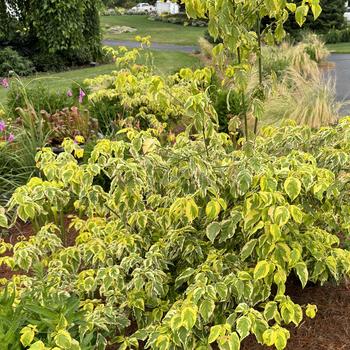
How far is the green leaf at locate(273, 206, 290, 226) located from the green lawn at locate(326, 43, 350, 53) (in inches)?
810

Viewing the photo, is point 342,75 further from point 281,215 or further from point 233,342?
point 233,342

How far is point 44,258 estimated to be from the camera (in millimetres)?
3041

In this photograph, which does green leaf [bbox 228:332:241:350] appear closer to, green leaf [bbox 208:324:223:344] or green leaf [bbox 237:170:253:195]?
green leaf [bbox 208:324:223:344]

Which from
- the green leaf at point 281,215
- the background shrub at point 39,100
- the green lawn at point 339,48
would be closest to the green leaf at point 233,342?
the green leaf at point 281,215

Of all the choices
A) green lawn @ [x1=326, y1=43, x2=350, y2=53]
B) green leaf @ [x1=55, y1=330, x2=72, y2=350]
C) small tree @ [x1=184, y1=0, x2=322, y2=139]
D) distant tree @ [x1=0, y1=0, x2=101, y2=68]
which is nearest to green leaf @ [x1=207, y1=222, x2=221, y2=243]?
small tree @ [x1=184, y1=0, x2=322, y2=139]

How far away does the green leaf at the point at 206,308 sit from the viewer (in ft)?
7.14

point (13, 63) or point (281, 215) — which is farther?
point (13, 63)

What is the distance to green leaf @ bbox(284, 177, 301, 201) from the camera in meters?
2.29

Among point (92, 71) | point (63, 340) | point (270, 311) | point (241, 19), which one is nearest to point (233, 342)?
point (270, 311)

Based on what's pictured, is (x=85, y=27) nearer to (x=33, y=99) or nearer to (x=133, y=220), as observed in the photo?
(x=33, y=99)

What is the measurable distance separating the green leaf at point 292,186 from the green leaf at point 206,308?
0.59m

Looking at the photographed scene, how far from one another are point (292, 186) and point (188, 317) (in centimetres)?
74

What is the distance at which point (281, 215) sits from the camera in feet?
7.32

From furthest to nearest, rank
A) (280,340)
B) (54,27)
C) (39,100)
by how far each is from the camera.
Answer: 1. (54,27)
2. (39,100)
3. (280,340)
